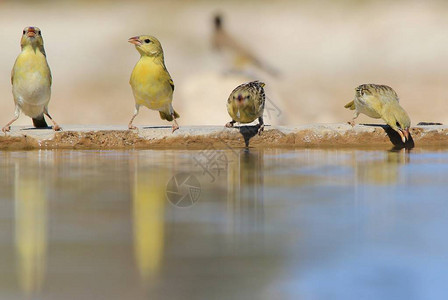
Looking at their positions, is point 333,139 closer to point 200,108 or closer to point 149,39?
point 149,39

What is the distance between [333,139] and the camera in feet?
27.5

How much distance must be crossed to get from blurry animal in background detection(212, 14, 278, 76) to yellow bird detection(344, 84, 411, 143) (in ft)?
17.7

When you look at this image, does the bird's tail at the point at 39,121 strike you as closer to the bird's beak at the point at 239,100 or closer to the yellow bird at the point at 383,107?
the bird's beak at the point at 239,100

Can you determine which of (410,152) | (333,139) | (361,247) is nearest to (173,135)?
(333,139)

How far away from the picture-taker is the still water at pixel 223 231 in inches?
97.9

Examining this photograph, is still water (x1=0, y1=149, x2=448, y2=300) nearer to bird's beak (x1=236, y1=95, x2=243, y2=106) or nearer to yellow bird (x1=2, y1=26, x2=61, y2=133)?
bird's beak (x1=236, y1=95, x2=243, y2=106)

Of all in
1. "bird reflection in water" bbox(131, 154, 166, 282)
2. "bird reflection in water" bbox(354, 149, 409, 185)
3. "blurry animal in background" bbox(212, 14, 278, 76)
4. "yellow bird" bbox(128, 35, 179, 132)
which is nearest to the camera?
"bird reflection in water" bbox(131, 154, 166, 282)

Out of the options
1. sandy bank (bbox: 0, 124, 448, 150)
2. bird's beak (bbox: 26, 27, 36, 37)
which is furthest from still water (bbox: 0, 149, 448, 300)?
bird's beak (bbox: 26, 27, 36, 37)

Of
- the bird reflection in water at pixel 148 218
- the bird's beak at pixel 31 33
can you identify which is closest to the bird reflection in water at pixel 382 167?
the bird reflection in water at pixel 148 218

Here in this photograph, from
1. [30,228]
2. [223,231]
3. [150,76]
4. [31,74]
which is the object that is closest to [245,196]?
[223,231]

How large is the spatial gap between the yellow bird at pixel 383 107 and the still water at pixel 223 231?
214 centimetres

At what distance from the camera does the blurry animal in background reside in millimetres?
14195

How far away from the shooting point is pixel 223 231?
3387 mm

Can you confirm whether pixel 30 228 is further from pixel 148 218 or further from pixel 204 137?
pixel 204 137
